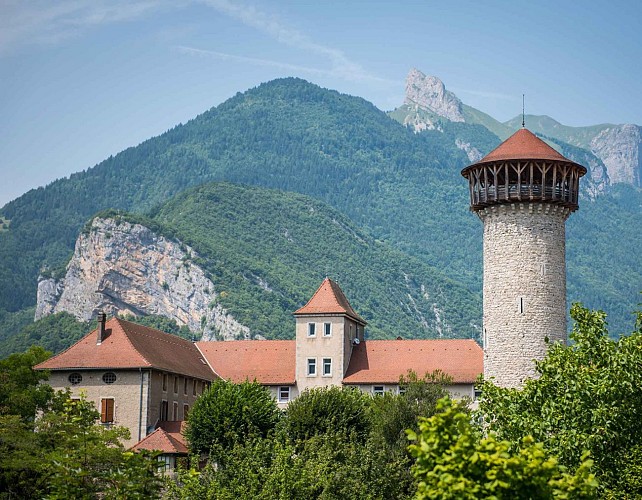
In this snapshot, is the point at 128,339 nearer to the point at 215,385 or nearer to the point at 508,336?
the point at 215,385

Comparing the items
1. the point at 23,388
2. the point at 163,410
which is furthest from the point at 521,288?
the point at 23,388

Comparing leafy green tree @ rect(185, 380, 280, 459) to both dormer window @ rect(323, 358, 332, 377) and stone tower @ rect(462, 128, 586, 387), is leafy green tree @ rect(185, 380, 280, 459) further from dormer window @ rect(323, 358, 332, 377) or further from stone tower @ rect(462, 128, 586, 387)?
stone tower @ rect(462, 128, 586, 387)

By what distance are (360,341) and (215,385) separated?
1936cm

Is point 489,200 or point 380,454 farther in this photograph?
point 489,200

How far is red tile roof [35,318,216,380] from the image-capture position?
244 feet

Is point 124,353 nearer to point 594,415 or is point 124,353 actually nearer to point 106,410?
point 106,410

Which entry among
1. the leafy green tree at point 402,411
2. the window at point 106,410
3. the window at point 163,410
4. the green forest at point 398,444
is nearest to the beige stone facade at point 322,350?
the window at point 163,410

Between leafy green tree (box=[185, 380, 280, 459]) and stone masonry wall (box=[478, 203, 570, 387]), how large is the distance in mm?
15606

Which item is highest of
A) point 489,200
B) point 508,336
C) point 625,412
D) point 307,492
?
point 489,200

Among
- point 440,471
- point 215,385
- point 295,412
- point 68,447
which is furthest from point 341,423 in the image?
point 440,471

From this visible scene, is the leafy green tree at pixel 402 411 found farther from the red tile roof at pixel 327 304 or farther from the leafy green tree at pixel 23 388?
the leafy green tree at pixel 23 388

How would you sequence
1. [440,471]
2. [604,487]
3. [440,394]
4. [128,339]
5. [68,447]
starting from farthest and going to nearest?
[128,339] → [440,394] → [68,447] → [604,487] → [440,471]

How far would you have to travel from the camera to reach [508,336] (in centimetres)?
5853

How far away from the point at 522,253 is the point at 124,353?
29.3 metres
